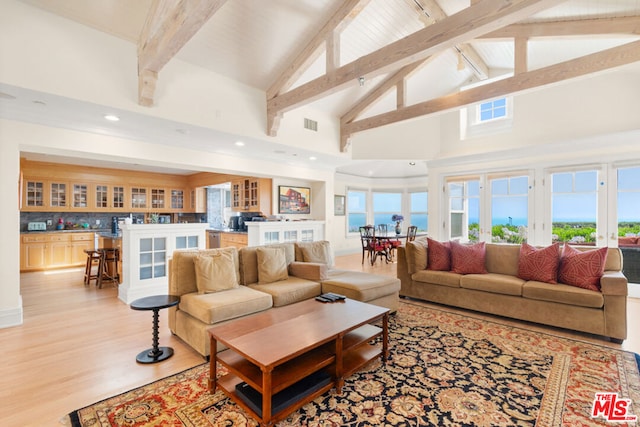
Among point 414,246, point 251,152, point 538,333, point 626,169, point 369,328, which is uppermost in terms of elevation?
point 251,152

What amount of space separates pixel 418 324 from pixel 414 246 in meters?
1.24

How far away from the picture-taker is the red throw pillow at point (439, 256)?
4.25 meters

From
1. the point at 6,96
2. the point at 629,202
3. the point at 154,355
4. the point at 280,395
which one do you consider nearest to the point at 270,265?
the point at 154,355

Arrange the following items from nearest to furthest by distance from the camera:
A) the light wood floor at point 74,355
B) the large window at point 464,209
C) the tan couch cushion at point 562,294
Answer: the light wood floor at point 74,355, the tan couch cushion at point 562,294, the large window at point 464,209

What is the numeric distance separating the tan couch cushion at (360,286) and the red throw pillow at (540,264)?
1580 millimetres

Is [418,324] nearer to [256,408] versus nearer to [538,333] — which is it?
[538,333]

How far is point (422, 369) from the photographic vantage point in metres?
2.44

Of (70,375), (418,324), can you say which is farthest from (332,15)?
(70,375)

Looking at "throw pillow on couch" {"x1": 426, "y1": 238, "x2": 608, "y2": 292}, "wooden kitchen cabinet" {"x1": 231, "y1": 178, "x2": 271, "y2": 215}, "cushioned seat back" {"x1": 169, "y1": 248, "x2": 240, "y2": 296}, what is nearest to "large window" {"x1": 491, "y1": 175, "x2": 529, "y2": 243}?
"throw pillow on couch" {"x1": 426, "y1": 238, "x2": 608, "y2": 292}

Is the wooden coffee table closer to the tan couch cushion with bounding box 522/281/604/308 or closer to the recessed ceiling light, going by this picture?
the tan couch cushion with bounding box 522/281/604/308

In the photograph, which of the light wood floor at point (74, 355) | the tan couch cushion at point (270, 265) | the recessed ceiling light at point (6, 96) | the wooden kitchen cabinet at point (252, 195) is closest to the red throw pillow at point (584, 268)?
the light wood floor at point (74, 355)

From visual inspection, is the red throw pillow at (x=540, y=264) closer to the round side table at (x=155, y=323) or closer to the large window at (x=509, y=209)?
the large window at (x=509, y=209)

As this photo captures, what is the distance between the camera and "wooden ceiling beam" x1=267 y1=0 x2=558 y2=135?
7.93ft

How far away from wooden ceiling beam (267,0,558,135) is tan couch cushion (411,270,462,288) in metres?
2.68
